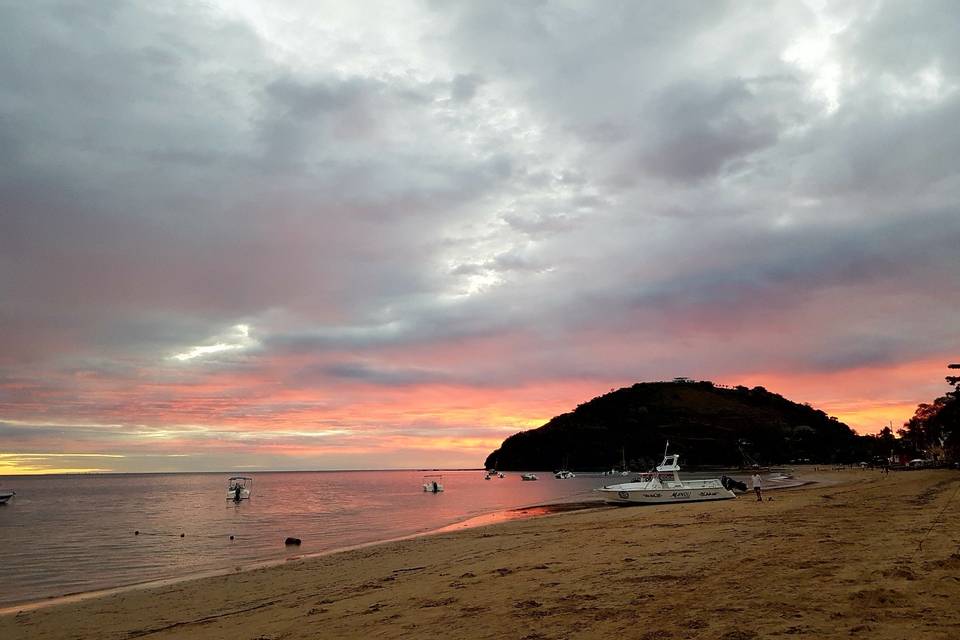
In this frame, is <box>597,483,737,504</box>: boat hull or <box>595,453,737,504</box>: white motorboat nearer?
<box>597,483,737,504</box>: boat hull

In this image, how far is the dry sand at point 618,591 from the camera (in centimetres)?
958

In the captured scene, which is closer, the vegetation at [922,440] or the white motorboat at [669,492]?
the white motorboat at [669,492]

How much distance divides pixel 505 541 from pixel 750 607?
21112 millimetres

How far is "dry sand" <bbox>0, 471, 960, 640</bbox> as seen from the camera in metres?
9.58

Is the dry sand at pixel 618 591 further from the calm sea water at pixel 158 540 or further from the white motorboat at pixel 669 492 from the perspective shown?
the white motorboat at pixel 669 492

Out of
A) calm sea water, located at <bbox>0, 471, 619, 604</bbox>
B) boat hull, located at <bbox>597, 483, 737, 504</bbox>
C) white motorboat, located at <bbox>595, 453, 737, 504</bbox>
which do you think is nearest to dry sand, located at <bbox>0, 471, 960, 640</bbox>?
calm sea water, located at <bbox>0, 471, 619, 604</bbox>

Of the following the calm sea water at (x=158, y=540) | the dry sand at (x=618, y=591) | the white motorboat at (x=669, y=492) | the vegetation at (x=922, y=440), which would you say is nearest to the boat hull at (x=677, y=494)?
the white motorboat at (x=669, y=492)

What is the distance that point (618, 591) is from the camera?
1281 cm

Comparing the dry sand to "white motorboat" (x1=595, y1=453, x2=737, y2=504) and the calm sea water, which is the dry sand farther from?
"white motorboat" (x1=595, y1=453, x2=737, y2=504)

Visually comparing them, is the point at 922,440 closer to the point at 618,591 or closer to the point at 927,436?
the point at 927,436

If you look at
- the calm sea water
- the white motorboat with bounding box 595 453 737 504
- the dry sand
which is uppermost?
the dry sand

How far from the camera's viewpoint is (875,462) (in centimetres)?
14762

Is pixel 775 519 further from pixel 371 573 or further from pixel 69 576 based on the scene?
pixel 69 576

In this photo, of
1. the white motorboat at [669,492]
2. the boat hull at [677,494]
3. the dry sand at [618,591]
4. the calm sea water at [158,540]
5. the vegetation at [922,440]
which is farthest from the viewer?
the vegetation at [922,440]
